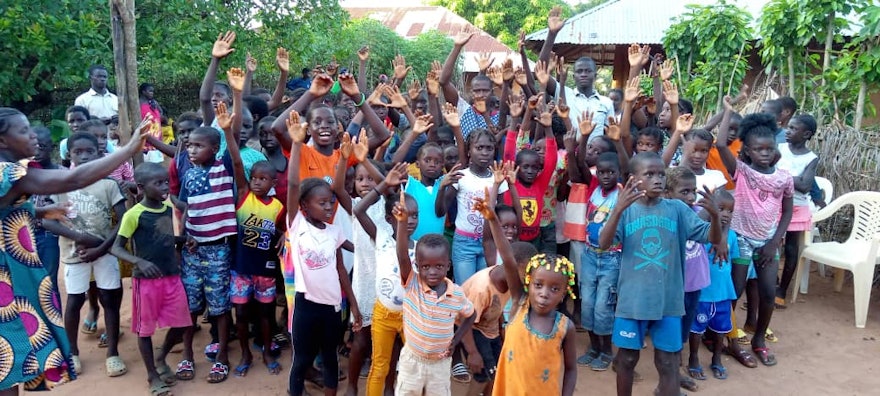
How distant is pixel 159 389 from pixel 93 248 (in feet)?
2.99

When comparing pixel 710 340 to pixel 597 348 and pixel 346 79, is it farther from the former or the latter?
pixel 346 79

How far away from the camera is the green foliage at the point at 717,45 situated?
7.00 metres

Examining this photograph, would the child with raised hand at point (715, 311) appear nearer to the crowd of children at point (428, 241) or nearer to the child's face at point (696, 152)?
the crowd of children at point (428, 241)

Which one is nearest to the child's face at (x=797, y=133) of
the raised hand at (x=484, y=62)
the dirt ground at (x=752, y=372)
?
the dirt ground at (x=752, y=372)

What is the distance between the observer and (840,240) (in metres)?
5.89

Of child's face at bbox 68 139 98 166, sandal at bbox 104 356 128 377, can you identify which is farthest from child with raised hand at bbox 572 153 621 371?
child's face at bbox 68 139 98 166

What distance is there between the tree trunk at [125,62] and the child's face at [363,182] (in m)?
2.18

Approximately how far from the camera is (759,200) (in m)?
4.08

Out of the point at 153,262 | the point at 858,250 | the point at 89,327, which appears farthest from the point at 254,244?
the point at 858,250

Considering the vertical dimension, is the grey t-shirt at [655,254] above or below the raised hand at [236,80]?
below

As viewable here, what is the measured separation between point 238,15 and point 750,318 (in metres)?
8.04

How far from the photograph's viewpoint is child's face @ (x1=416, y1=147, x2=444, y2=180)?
363cm

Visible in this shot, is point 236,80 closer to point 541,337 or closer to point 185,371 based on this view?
point 185,371

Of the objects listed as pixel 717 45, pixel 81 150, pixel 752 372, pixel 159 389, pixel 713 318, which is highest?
pixel 717 45
